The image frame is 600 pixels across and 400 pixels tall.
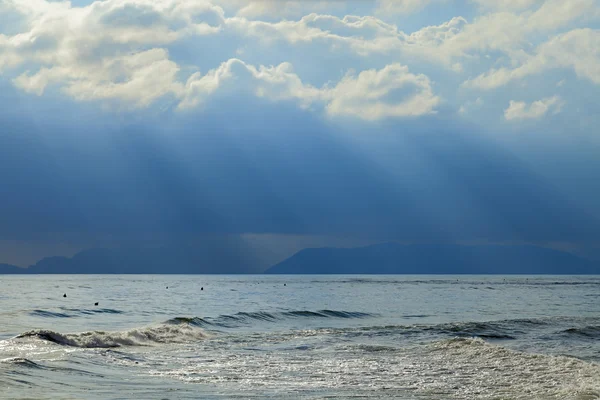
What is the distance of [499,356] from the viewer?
2497cm

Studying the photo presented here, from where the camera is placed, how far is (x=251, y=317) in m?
53.6

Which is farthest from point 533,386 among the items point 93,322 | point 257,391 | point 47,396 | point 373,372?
point 93,322

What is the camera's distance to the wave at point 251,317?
46.7m

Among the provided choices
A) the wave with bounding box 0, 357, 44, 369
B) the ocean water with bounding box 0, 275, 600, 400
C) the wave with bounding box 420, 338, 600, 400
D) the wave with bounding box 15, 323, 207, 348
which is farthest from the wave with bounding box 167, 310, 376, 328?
the wave with bounding box 420, 338, 600, 400

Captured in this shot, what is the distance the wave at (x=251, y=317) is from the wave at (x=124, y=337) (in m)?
5.68

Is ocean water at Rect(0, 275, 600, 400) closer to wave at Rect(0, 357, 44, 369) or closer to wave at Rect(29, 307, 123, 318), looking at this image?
wave at Rect(0, 357, 44, 369)

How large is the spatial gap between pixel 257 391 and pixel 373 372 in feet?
18.3

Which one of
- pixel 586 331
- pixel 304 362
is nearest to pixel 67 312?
pixel 304 362

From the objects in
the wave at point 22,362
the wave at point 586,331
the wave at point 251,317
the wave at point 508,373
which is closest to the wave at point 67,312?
the wave at point 251,317

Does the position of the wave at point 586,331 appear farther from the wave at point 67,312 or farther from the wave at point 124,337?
the wave at point 67,312

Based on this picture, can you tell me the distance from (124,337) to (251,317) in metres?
20.7

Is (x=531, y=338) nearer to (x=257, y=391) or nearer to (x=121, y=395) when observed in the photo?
(x=257, y=391)

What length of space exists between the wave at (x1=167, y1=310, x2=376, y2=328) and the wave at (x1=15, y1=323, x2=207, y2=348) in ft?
18.6

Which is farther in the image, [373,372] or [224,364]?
[224,364]
